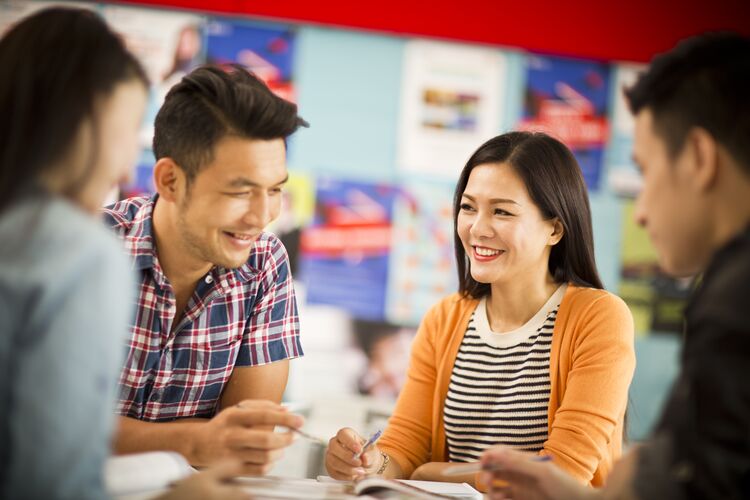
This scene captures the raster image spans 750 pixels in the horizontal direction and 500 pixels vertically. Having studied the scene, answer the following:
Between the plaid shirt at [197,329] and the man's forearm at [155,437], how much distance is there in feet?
0.38

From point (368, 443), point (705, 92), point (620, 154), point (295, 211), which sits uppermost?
point (620, 154)

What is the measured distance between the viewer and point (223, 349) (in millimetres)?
1986

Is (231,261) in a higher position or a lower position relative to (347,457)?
higher

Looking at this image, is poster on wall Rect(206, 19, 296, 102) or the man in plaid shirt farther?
poster on wall Rect(206, 19, 296, 102)

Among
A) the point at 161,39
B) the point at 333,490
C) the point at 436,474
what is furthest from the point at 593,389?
the point at 161,39

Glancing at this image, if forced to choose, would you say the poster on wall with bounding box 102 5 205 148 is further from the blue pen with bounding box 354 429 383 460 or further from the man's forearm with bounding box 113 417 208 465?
the blue pen with bounding box 354 429 383 460

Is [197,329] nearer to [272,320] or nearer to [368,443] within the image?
[272,320]

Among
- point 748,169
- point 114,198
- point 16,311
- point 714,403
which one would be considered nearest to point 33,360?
point 16,311

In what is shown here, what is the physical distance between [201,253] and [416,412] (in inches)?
→ 32.0

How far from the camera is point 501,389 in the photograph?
2.16 m

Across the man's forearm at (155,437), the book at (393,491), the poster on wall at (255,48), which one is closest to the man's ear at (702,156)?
the book at (393,491)

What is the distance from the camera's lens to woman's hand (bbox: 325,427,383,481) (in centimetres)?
189

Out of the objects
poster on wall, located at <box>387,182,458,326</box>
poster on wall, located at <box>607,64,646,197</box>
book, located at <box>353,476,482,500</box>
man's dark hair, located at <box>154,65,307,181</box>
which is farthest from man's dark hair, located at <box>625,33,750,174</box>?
poster on wall, located at <box>607,64,646,197</box>

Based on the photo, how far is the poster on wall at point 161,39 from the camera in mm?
3705
